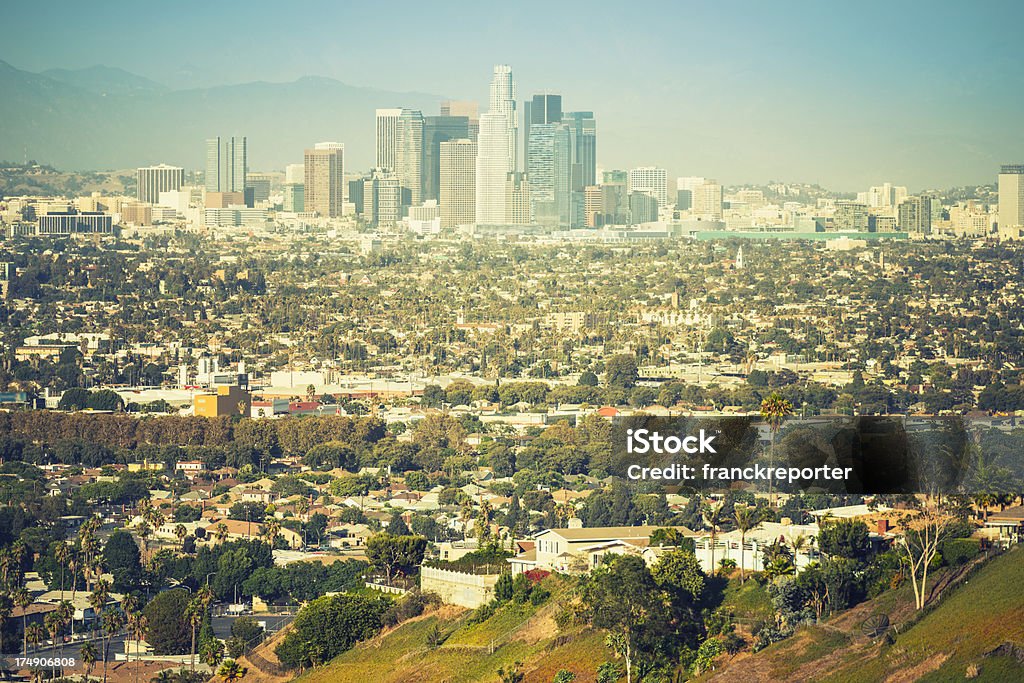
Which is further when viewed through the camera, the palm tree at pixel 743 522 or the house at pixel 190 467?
the house at pixel 190 467

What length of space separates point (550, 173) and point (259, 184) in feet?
67.1

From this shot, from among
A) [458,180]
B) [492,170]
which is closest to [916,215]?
[492,170]

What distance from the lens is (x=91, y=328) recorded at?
257 ft

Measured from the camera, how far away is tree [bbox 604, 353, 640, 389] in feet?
206

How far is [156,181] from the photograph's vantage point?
140 metres

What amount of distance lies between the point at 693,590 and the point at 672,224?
110286 mm

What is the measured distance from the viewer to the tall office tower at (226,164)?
465 feet

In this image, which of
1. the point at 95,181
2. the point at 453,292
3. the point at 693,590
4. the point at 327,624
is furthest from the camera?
the point at 95,181

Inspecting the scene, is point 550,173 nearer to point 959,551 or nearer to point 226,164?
point 226,164

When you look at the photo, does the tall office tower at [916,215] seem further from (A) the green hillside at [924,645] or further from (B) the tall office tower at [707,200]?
(A) the green hillside at [924,645]

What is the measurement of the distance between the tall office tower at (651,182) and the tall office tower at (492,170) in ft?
28.4

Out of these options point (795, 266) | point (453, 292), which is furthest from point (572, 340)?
point (795, 266)

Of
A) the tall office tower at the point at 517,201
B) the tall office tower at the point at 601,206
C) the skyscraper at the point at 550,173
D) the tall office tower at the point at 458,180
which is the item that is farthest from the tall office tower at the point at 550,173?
the tall office tower at the point at 458,180

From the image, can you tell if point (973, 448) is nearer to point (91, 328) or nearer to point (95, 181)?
point (91, 328)
